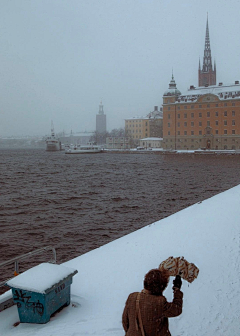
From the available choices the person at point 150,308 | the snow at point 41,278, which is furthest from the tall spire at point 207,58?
the person at point 150,308

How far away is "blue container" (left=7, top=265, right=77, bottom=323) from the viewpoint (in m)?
4.67

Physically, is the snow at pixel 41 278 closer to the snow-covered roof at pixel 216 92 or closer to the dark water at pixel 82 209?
the dark water at pixel 82 209

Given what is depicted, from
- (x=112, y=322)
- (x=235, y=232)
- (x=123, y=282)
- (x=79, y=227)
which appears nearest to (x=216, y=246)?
(x=235, y=232)

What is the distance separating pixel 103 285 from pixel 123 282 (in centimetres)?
36

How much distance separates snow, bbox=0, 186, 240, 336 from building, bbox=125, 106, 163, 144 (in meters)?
103

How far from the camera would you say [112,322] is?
16.0ft

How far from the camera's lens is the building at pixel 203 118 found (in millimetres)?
78125

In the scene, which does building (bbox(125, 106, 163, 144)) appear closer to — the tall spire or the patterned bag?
the tall spire

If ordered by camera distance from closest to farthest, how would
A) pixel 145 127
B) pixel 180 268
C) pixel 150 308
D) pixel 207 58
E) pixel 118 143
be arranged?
pixel 150 308 → pixel 180 268 → pixel 207 58 → pixel 145 127 → pixel 118 143

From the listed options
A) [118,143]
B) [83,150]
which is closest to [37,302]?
[83,150]

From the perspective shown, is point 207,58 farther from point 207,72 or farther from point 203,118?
point 203,118

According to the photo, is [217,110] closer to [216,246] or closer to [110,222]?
[110,222]

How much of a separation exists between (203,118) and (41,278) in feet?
260

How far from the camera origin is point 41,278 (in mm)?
4824
